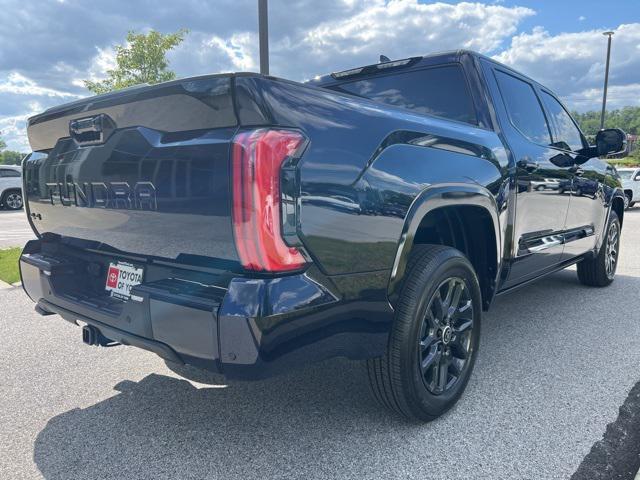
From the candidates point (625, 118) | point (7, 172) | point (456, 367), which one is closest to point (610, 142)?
point (456, 367)

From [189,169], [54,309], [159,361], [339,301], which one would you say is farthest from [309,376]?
[189,169]

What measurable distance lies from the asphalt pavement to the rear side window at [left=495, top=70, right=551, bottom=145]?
1.52m

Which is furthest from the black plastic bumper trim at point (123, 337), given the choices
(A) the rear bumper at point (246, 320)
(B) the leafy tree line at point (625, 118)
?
(B) the leafy tree line at point (625, 118)

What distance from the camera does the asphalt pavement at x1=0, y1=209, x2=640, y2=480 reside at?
84.8 inches

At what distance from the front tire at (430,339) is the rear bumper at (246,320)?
133 mm

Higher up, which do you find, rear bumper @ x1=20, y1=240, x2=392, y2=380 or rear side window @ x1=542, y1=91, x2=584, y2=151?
rear side window @ x1=542, y1=91, x2=584, y2=151

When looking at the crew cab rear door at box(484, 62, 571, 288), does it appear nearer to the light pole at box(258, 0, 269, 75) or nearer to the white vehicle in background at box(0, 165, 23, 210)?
the light pole at box(258, 0, 269, 75)

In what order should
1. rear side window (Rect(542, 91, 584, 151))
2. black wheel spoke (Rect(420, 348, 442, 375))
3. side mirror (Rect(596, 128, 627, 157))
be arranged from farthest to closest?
side mirror (Rect(596, 128, 627, 157))
rear side window (Rect(542, 91, 584, 151))
black wheel spoke (Rect(420, 348, 442, 375))

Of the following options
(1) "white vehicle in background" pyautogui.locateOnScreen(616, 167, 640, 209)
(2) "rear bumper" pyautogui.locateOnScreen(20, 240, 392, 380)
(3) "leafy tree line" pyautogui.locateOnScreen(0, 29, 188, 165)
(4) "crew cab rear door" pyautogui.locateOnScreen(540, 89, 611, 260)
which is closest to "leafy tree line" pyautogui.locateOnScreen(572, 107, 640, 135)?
(1) "white vehicle in background" pyautogui.locateOnScreen(616, 167, 640, 209)

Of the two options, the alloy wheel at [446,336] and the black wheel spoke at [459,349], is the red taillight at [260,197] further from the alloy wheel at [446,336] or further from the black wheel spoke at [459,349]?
the black wheel spoke at [459,349]

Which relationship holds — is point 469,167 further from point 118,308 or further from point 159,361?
point 159,361

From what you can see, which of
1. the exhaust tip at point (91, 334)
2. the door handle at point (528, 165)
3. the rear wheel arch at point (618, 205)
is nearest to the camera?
the exhaust tip at point (91, 334)

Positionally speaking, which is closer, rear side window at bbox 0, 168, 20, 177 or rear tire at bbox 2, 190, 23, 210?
rear side window at bbox 0, 168, 20, 177

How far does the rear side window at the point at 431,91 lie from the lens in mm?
3189
